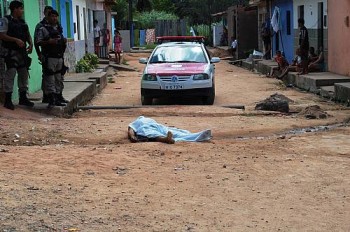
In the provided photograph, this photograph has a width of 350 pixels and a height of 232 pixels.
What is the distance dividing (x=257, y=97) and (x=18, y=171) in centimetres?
1026

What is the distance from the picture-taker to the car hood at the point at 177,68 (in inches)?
534

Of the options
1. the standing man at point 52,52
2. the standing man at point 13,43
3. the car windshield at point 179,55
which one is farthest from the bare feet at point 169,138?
the car windshield at point 179,55

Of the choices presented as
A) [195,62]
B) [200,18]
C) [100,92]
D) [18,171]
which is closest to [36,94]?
[195,62]

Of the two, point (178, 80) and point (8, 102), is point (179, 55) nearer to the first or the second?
point (178, 80)

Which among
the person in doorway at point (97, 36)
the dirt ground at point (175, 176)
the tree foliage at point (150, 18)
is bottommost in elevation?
the dirt ground at point (175, 176)

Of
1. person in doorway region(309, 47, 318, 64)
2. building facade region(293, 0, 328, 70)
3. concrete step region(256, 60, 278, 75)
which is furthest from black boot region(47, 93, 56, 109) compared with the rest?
concrete step region(256, 60, 278, 75)

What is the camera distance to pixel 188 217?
4828mm

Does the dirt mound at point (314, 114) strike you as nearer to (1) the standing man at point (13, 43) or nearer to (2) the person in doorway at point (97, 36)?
(1) the standing man at point (13, 43)

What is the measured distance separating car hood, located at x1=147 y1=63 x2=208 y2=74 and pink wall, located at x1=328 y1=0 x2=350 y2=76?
15.3ft

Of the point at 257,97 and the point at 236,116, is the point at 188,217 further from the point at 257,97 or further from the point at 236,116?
the point at 257,97

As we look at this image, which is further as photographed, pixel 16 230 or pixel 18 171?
pixel 18 171

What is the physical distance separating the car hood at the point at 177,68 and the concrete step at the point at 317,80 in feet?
11.8

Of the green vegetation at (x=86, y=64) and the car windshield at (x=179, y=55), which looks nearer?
the car windshield at (x=179, y=55)

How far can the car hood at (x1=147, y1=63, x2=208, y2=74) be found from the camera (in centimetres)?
1355
